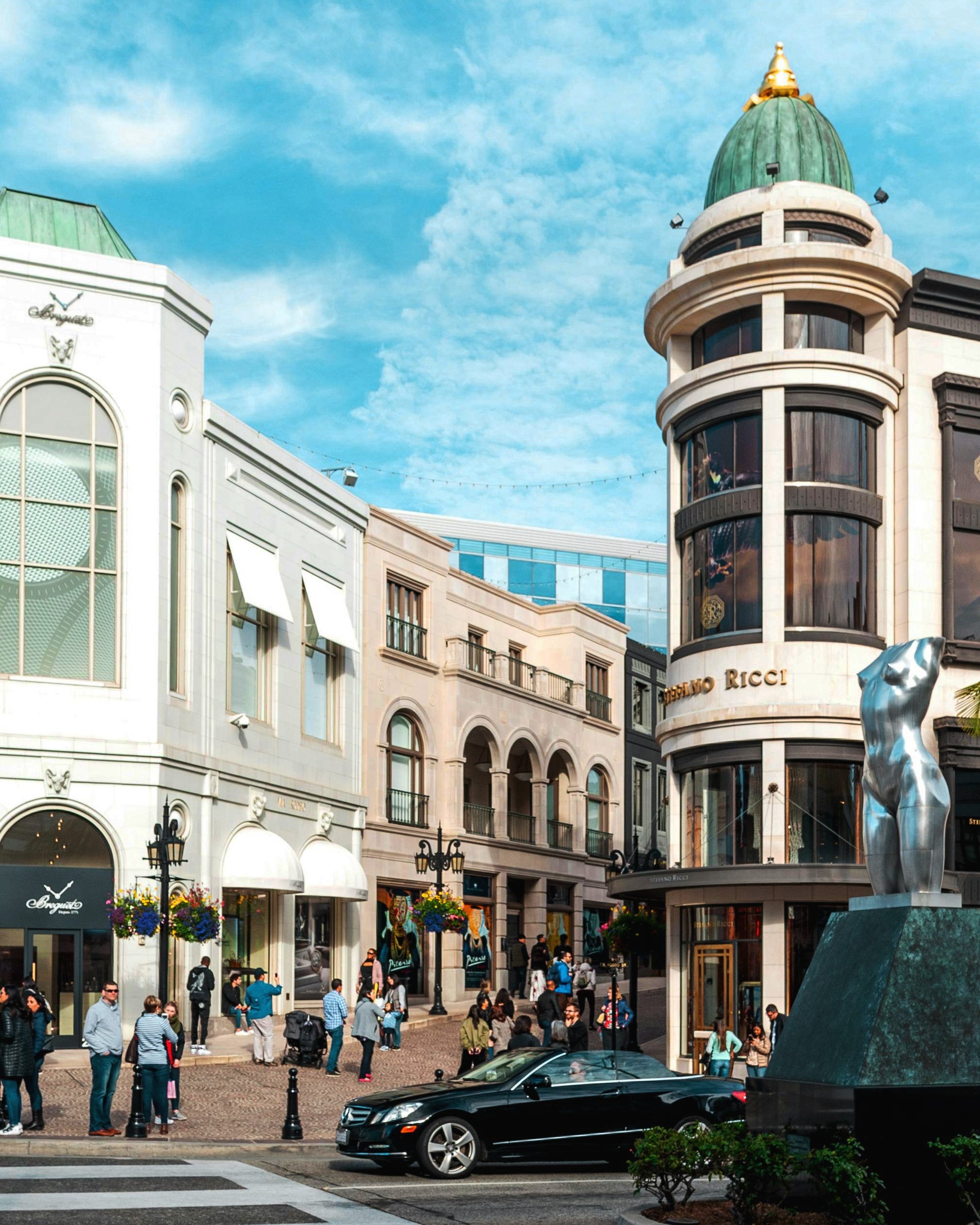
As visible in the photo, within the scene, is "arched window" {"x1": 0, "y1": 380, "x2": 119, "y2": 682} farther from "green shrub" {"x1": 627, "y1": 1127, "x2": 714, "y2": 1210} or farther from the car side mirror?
"green shrub" {"x1": 627, "y1": 1127, "x2": 714, "y2": 1210}

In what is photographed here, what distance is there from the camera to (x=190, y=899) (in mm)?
29406

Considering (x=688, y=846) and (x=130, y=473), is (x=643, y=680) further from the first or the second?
(x=130, y=473)

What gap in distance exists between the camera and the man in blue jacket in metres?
27.7

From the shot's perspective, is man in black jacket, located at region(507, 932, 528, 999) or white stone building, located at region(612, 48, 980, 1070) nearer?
white stone building, located at region(612, 48, 980, 1070)

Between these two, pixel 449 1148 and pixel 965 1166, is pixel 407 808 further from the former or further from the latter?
pixel 965 1166

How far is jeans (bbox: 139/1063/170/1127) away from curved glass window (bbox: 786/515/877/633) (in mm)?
18746

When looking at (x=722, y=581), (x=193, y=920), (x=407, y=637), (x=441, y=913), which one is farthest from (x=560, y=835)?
(x=193, y=920)

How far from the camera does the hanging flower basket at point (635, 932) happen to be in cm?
3772

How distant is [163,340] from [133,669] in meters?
6.96

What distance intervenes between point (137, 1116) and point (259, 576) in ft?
68.2

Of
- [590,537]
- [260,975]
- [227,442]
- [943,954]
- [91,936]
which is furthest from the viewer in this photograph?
[590,537]

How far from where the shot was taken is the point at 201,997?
99.0 feet

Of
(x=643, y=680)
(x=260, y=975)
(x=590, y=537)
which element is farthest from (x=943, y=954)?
(x=590, y=537)

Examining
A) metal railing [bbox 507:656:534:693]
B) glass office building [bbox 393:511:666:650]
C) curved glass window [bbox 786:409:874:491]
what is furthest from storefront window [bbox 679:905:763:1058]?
glass office building [bbox 393:511:666:650]
